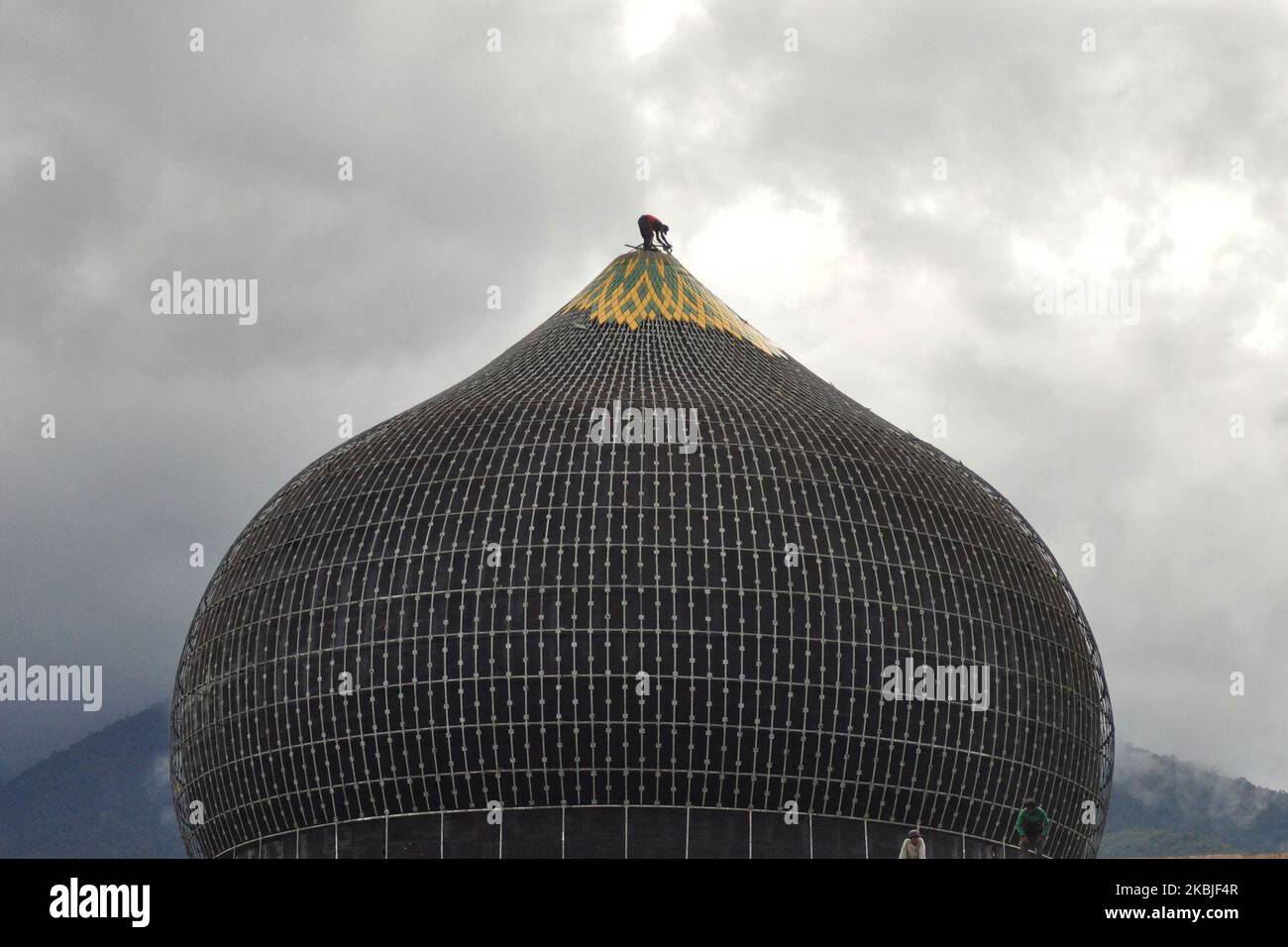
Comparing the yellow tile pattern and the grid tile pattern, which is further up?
the yellow tile pattern

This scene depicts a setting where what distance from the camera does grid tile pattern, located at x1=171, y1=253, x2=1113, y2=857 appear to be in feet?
276


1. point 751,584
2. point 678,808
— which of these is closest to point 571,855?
point 678,808

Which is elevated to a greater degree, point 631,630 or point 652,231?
point 652,231

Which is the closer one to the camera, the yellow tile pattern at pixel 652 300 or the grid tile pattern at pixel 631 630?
the grid tile pattern at pixel 631 630

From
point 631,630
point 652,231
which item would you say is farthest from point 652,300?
point 631,630

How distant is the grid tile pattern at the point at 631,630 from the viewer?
84250mm

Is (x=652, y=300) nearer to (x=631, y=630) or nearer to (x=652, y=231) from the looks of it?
(x=652, y=231)

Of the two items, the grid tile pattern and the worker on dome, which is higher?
the worker on dome

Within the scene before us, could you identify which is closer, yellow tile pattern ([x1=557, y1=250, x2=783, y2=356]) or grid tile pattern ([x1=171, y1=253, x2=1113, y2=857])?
grid tile pattern ([x1=171, y1=253, x2=1113, y2=857])

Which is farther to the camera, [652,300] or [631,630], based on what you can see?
[652,300]

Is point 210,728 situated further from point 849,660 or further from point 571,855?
point 849,660

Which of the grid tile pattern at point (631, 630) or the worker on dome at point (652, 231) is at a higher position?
the worker on dome at point (652, 231)

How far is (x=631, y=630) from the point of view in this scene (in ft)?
277
